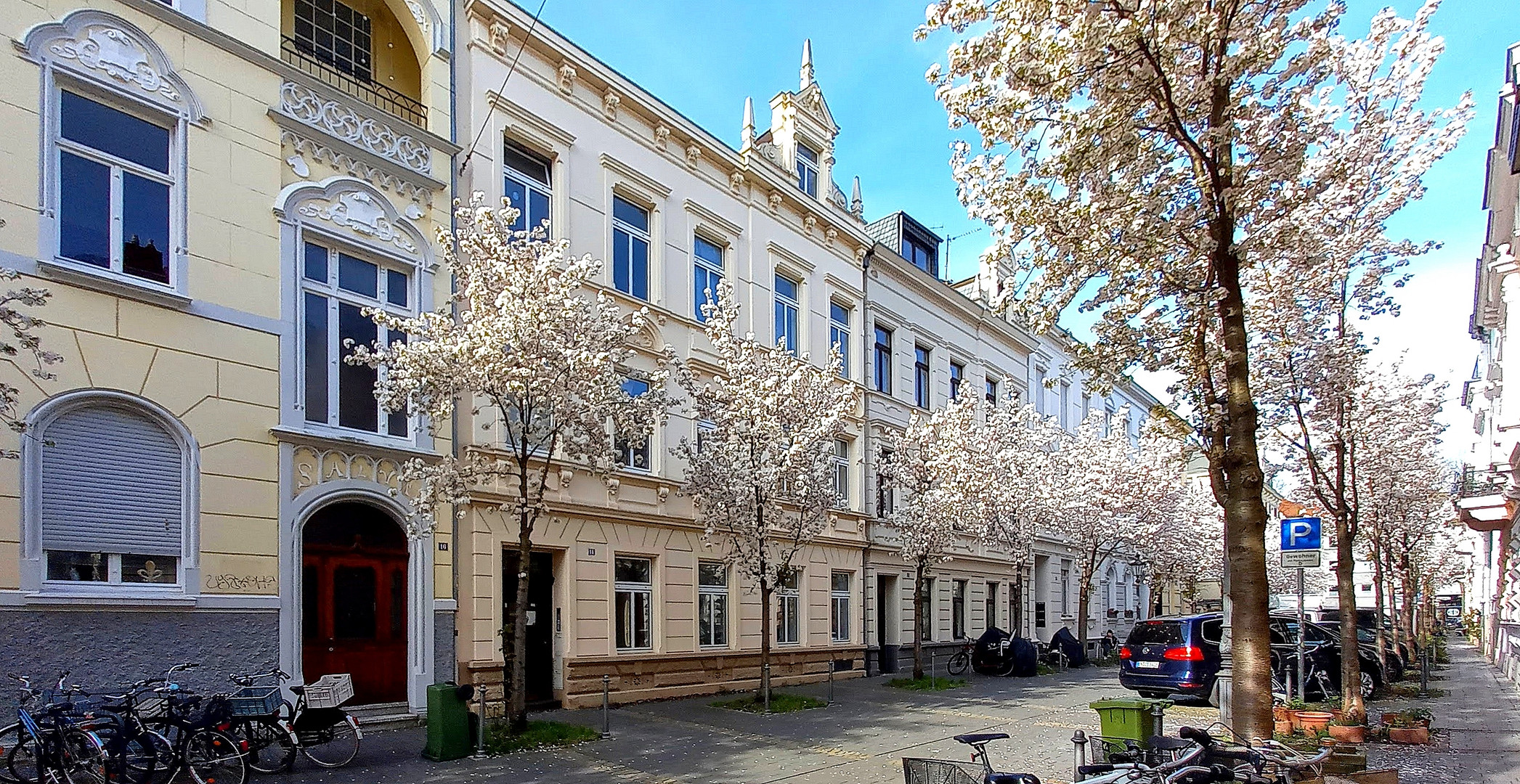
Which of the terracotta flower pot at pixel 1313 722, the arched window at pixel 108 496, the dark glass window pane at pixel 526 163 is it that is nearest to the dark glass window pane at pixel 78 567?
the arched window at pixel 108 496

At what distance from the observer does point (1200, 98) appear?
809 centimetres

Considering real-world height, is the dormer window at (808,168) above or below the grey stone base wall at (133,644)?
above

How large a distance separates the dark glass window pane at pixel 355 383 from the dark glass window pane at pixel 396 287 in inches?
20.2

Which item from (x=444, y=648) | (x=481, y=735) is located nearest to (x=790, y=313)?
(x=444, y=648)

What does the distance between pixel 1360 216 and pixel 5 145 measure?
1395 centimetres

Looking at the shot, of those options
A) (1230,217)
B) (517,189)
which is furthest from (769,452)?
(1230,217)

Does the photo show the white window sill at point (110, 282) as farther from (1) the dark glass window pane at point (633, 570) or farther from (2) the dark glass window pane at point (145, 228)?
(1) the dark glass window pane at point (633, 570)

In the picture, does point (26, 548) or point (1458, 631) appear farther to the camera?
point (1458, 631)

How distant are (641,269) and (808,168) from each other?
773 centimetres

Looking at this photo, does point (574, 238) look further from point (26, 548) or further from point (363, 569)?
point (26, 548)

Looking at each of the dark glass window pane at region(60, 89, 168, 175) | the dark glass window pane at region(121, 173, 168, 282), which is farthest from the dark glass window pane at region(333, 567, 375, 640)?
the dark glass window pane at region(60, 89, 168, 175)

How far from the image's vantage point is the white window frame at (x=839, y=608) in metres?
22.8

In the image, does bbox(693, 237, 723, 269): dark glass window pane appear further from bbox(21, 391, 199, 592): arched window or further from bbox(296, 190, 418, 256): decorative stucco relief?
bbox(21, 391, 199, 592): arched window

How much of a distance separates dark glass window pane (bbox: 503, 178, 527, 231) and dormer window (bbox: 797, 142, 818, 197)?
9101mm
